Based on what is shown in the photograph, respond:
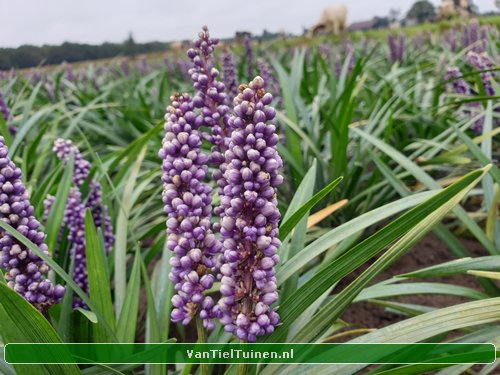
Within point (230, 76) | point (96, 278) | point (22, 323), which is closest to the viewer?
point (22, 323)

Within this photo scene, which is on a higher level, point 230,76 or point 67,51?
point 67,51

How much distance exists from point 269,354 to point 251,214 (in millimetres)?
480

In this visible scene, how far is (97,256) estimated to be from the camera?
5.88ft

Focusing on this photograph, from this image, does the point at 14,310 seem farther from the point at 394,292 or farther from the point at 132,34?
the point at 132,34

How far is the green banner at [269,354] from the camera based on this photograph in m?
1.33

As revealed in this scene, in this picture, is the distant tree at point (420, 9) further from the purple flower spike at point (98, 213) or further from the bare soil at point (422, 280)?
the purple flower spike at point (98, 213)

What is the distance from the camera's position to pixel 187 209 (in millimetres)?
1235

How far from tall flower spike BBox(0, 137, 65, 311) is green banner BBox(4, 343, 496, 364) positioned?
0.60 ft

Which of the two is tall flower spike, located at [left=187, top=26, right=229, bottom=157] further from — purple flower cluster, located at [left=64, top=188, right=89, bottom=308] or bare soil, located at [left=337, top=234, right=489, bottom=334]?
bare soil, located at [left=337, top=234, right=489, bottom=334]

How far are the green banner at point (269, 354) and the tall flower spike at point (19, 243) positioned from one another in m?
0.18

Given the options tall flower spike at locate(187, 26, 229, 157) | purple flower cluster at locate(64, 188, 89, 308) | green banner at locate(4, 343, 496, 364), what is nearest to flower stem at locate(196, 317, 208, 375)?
green banner at locate(4, 343, 496, 364)

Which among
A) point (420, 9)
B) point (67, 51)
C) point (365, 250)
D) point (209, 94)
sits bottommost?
point (365, 250)

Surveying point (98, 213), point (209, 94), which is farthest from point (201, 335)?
point (98, 213)

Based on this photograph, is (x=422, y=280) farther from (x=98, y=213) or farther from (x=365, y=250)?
(x=98, y=213)
